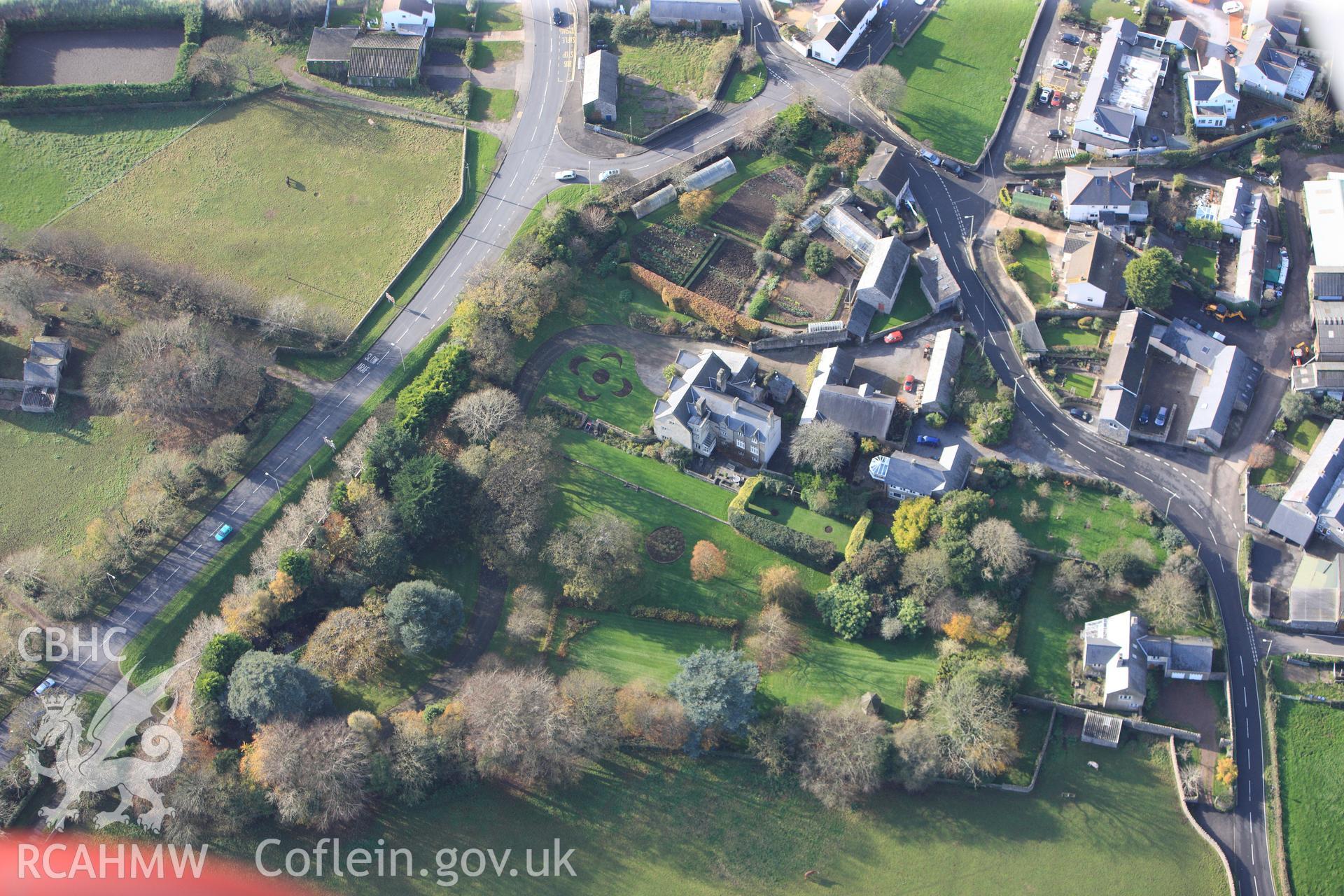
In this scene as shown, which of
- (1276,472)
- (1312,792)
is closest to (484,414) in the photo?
(1276,472)

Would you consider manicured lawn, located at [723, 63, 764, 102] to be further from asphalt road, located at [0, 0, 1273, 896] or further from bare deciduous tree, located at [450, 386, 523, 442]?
bare deciduous tree, located at [450, 386, 523, 442]

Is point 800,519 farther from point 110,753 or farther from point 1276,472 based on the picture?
point 110,753

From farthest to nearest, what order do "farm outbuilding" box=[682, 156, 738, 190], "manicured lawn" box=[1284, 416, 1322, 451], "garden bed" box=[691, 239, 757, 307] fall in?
"farm outbuilding" box=[682, 156, 738, 190]
"garden bed" box=[691, 239, 757, 307]
"manicured lawn" box=[1284, 416, 1322, 451]

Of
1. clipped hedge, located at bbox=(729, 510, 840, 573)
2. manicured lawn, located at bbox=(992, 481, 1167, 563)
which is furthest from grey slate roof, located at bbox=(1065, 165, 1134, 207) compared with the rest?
clipped hedge, located at bbox=(729, 510, 840, 573)

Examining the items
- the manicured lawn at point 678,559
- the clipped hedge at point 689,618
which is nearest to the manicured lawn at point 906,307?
the manicured lawn at point 678,559

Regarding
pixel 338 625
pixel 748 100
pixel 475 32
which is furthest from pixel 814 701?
pixel 475 32

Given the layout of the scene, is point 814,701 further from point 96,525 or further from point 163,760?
point 96,525

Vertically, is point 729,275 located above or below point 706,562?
above
